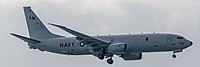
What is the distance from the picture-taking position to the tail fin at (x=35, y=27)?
115 m

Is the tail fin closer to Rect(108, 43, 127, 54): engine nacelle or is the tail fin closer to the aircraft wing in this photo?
the aircraft wing

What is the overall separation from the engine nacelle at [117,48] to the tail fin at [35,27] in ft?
43.4

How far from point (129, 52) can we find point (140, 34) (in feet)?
9.28

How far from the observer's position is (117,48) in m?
103

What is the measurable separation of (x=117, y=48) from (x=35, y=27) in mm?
18473

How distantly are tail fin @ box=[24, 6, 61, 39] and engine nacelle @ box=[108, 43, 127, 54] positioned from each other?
43.4 feet

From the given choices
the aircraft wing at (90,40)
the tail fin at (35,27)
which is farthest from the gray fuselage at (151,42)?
the tail fin at (35,27)

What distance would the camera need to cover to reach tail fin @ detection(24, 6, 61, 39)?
115 meters

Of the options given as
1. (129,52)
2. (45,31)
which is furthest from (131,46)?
(45,31)

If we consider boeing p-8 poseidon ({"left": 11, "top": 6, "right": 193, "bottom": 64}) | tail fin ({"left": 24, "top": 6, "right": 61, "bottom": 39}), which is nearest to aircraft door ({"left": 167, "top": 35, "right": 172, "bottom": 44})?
boeing p-8 poseidon ({"left": 11, "top": 6, "right": 193, "bottom": 64})

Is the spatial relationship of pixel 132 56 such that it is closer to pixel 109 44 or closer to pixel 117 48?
pixel 109 44

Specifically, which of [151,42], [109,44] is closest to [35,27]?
[109,44]

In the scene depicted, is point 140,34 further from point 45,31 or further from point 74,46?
point 45,31

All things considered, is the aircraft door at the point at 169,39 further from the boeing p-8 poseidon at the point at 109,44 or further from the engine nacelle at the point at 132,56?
the engine nacelle at the point at 132,56
